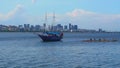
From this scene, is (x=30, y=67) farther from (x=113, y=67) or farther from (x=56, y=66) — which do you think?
(x=113, y=67)

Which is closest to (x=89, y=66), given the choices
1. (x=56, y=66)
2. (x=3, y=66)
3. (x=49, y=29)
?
(x=56, y=66)

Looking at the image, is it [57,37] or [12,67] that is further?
[57,37]

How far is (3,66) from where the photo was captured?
47.6 m

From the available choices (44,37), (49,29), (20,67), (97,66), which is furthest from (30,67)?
(49,29)

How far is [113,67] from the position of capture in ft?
154

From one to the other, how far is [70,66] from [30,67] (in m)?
5.60

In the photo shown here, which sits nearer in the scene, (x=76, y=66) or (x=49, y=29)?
(x=76, y=66)

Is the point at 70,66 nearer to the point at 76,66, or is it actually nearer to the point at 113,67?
the point at 76,66

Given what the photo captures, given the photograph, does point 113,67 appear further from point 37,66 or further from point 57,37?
point 57,37

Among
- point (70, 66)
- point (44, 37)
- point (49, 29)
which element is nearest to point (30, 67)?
point (70, 66)

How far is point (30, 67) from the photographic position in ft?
153

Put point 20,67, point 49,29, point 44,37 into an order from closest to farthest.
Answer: point 20,67 < point 44,37 < point 49,29

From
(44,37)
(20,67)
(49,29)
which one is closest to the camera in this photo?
(20,67)

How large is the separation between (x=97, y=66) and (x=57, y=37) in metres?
98.2
